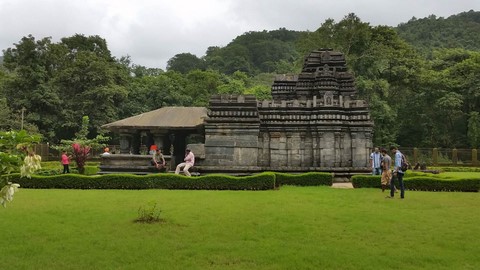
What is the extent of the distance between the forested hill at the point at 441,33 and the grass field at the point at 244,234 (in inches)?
2686

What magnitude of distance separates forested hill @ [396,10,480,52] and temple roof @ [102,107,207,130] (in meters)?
58.2

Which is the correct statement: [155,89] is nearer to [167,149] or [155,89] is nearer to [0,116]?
[0,116]

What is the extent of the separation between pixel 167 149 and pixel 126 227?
1596 centimetres

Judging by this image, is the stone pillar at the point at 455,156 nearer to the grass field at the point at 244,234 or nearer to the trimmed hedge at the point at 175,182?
the trimmed hedge at the point at 175,182

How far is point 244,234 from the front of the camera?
7805 mm

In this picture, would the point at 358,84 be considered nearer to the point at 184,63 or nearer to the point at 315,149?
the point at 315,149

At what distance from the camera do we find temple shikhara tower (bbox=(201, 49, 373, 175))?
18.6m

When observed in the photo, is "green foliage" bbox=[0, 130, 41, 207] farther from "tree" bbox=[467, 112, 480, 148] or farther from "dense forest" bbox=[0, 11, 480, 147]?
"tree" bbox=[467, 112, 480, 148]

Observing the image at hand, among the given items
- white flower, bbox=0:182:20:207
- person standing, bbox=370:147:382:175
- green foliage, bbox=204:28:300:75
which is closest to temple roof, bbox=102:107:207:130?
person standing, bbox=370:147:382:175

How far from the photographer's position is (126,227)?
8344mm

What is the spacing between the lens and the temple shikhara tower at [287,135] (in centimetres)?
1861

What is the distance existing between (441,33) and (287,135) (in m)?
75.1

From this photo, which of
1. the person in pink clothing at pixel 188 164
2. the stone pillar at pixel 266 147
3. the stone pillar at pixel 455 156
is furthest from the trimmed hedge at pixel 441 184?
the stone pillar at pixel 455 156

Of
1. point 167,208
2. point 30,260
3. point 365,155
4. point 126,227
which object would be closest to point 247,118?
point 365,155
